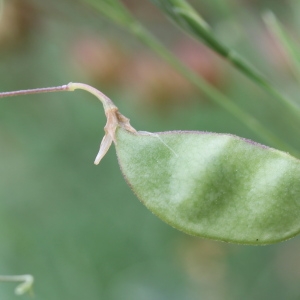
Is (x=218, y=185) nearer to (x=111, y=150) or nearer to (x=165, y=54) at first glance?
(x=165, y=54)

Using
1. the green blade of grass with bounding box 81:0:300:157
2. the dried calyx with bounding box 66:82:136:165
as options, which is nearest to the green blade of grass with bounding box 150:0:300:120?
the green blade of grass with bounding box 81:0:300:157

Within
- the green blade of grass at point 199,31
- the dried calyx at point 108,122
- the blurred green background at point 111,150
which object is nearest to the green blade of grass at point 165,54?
the green blade of grass at point 199,31

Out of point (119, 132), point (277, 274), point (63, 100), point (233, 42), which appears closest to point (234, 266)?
point (277, 274)

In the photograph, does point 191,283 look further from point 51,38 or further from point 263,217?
point 263,217

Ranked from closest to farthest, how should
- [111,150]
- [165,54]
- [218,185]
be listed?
[218,185]
[165,54]
[111,150]

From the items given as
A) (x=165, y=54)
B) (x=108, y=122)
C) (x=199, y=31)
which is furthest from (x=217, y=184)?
(x=165, y=54)
